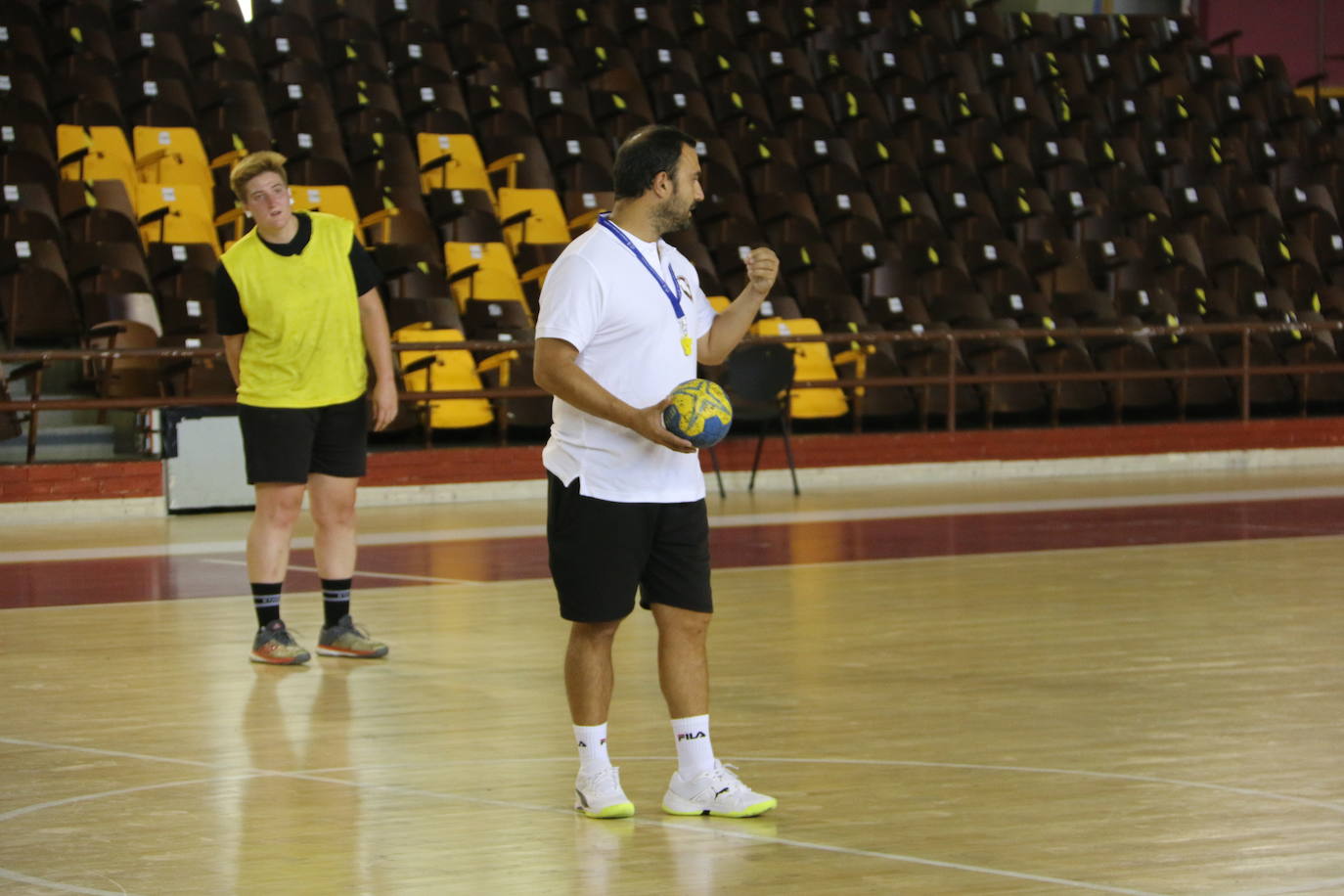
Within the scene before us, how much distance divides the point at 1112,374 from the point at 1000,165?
3.38m

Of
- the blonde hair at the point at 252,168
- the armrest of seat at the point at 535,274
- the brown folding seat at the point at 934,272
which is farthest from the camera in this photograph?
the brown folding seat at the point at 934,272

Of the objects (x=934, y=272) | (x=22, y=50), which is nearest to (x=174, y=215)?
(x=22, y=50)

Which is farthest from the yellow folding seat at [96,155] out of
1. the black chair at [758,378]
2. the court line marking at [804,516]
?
the black chair at [758,378]

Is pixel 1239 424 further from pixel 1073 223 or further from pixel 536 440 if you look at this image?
pixel 536 440

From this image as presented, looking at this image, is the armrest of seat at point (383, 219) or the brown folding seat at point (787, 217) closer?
the armrest of seat at point (383, 219)

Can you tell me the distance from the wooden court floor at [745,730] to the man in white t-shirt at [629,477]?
170mm

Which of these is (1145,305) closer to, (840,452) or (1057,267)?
(1057,267)

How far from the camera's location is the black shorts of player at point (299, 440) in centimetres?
631

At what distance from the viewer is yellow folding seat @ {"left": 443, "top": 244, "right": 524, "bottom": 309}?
1385 cm

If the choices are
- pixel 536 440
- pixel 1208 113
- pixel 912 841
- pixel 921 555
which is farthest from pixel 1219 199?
pixel 912 841

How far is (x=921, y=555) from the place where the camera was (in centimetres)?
930

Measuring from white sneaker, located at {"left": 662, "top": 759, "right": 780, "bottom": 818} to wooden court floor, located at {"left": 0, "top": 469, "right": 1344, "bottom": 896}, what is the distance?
0.16 feet

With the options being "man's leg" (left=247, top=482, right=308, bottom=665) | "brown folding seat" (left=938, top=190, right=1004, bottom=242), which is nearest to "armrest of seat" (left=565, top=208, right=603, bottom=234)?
"brown folding seat" (left=938, top=190, right=1004, bottom=242)

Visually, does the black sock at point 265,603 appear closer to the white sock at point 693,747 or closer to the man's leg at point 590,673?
the man's leg at point 590,673
